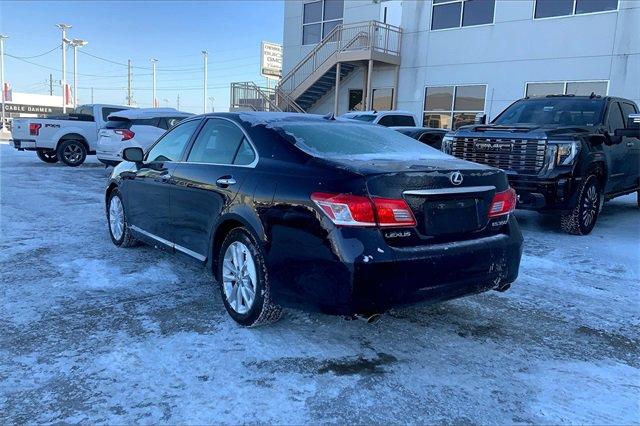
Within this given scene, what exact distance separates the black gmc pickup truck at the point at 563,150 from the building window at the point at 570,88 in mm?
6898

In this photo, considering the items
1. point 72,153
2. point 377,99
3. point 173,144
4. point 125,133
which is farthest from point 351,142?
point 377,99

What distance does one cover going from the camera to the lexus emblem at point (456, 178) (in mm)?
3242

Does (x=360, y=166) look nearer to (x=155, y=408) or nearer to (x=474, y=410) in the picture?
(x=474, y=410)

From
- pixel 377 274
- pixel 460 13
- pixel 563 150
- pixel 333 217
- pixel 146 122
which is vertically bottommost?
pixel 377 274

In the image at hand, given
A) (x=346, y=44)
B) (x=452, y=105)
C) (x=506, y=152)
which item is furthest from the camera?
(x=346, y=44)

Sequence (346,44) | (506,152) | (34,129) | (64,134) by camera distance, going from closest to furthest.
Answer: (506,152) < (34,129) < (64,134) < (346,44)

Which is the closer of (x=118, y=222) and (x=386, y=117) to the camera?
(x=118, y=222)

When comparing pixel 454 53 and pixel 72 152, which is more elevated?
pixel 454 53

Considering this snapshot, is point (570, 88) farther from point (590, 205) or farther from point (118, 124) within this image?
point (118, 124)

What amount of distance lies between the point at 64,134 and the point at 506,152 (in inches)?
500

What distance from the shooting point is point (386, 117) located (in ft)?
44.5

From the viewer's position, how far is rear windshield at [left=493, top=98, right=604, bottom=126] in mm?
7676

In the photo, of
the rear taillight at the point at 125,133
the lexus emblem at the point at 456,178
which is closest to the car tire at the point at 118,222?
the lexus emblem at the point at 456,178

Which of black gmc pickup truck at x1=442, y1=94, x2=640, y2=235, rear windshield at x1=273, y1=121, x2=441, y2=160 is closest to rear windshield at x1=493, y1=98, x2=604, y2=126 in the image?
black gmc pickup truck at x1=442, y1=94, x2=640, y2=235
